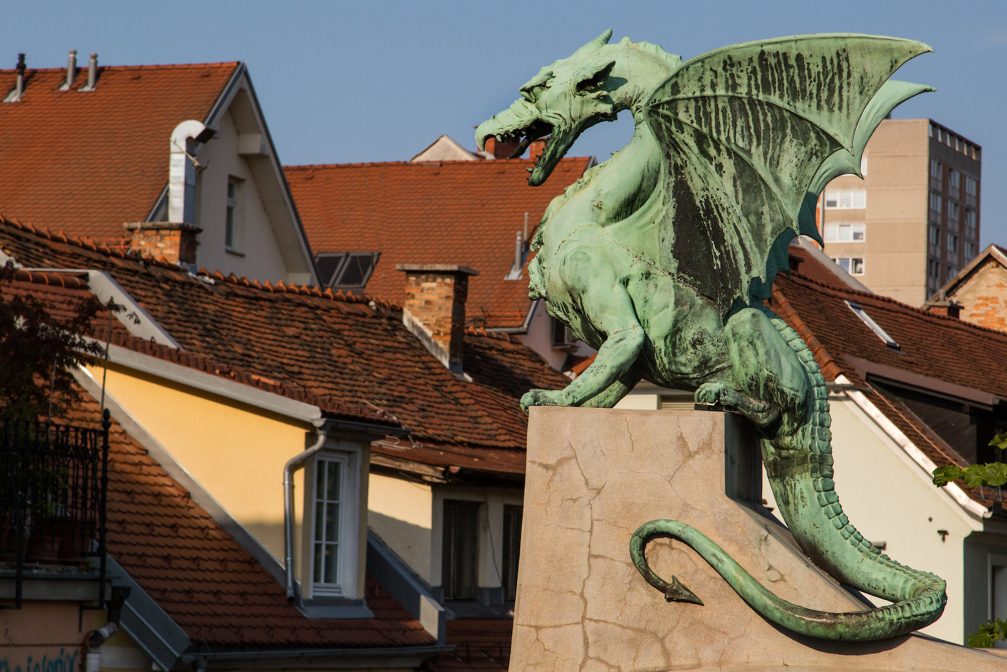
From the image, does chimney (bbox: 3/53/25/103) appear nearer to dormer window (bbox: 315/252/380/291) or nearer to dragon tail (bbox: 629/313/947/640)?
dormer window (bbox: 315/252/380/291)

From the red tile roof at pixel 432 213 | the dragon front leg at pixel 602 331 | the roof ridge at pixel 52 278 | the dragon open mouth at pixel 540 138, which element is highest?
the red tile roof at pixel 432 213

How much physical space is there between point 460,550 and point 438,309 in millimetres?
4537

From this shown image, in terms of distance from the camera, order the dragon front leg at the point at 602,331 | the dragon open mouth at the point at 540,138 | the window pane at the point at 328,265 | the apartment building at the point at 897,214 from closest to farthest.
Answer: the dragon front leg at the point at 602,331 < the dragon open mouth at the point at 540,138 < the window pane at the point at 328,265 < the apartment building at the point at 897,214

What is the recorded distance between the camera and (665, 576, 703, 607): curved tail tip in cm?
1015

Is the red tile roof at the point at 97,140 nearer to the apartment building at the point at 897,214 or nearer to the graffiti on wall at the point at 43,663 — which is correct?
the graffiti on wall at the point at 43,663

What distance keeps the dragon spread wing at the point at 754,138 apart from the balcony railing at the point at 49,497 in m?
6.34

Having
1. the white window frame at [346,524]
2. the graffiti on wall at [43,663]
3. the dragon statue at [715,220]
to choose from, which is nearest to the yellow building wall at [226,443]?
the white window frame at [346,524]

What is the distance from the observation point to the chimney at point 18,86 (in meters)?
37.3

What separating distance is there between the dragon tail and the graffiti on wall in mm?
6976

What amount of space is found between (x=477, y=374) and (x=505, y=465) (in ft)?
14.8

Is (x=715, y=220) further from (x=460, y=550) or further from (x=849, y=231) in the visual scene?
(x=849, y=231)

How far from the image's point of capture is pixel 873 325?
35375mm

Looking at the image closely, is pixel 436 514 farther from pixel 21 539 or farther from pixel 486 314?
pixel 486 314

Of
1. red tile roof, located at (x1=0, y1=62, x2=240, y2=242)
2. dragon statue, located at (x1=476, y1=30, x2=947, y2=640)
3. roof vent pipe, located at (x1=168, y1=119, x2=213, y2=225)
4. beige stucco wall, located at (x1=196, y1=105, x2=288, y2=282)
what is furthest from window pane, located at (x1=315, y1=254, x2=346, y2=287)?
dragon statue, located at (x1=476, y1=30, x2=947, y2=640)
